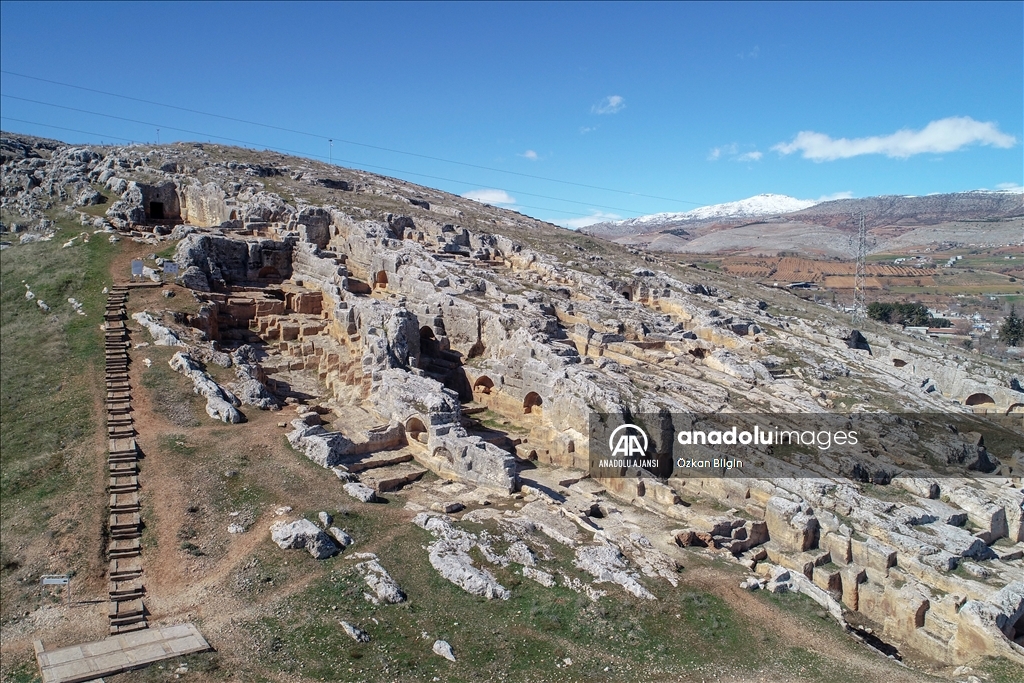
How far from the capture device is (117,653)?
1087 centimetres

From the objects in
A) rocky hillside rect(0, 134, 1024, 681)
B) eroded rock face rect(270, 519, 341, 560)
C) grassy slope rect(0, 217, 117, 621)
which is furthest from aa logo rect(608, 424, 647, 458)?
grassy slope rect(0, 217, 117, 621)

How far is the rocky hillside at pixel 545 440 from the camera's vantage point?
14.2m

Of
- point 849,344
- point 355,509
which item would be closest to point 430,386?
point 355,509

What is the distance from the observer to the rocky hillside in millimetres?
14211

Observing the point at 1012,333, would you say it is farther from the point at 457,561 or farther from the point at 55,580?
the point at 55,580

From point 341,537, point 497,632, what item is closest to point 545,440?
point 341,537

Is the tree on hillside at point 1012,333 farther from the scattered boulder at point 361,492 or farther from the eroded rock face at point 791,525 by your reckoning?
the scattered boulder at point 361,492

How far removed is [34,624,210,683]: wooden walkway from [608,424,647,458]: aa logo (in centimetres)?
1317

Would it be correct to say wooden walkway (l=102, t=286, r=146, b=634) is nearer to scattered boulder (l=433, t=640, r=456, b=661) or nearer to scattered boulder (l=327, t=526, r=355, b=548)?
scattered boulder (l=327, t=526, r=355, b=548)

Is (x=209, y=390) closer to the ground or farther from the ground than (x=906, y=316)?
closer to the ground

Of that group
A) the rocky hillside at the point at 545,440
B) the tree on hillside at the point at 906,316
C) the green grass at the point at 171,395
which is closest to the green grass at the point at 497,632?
the rocky hillside at the point at 545,440

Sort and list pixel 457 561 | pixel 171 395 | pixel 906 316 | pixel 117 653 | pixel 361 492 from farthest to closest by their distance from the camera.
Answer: pixel 906 316
pixel 171 395
pixel 361 492
pixel 457 561
pixel 117 653

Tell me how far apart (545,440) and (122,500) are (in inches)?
509

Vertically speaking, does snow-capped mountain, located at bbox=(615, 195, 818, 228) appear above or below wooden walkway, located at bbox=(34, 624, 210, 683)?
above
